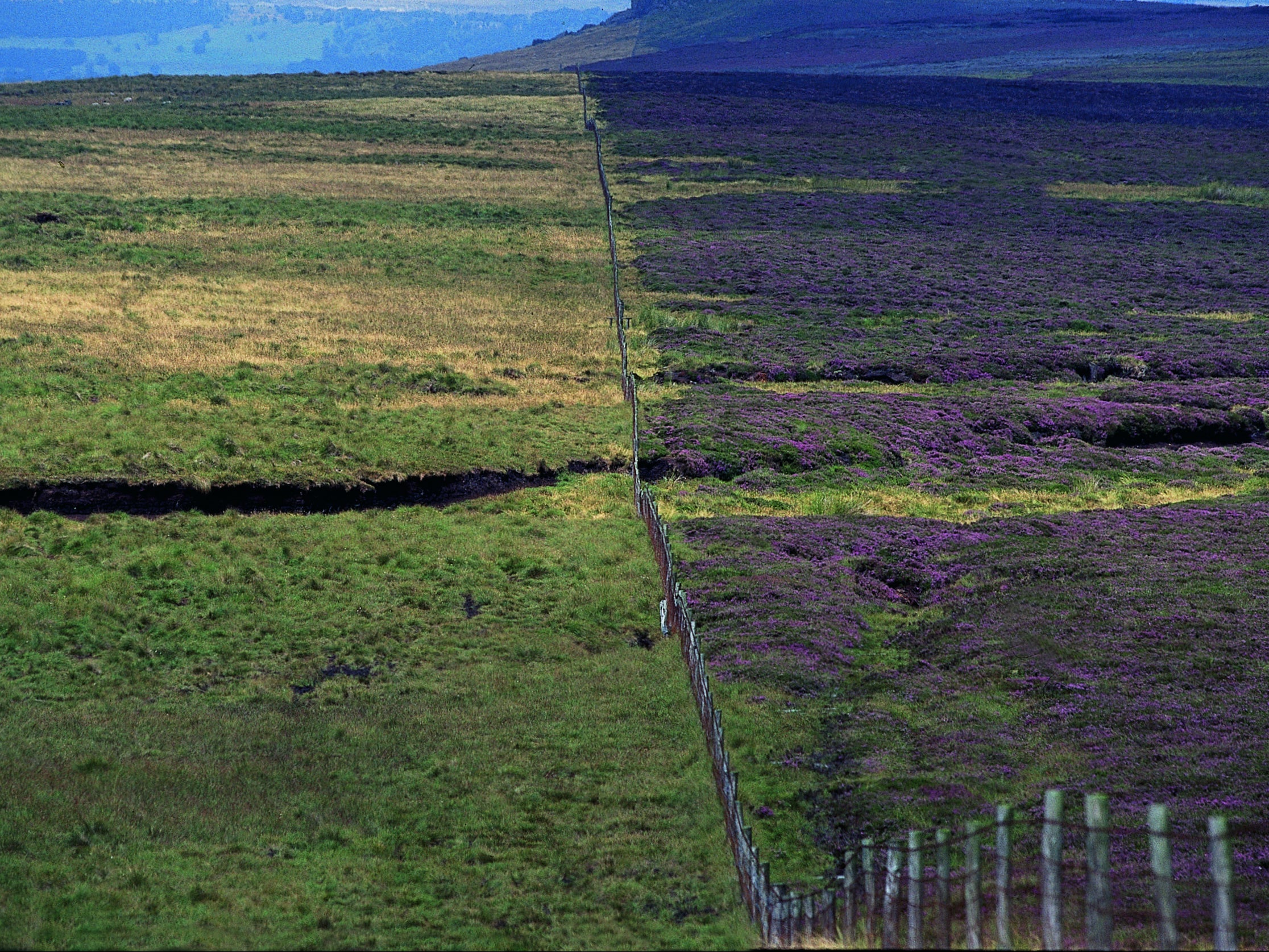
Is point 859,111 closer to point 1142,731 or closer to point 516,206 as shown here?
point 516,206

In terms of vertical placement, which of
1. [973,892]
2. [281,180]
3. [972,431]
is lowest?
[972,431]

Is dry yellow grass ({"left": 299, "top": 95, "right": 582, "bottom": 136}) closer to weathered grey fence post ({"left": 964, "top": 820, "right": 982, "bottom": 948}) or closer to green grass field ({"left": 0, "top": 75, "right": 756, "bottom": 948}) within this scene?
green grass field ({"left": 0, "top": 75, "right": 756, "bottom": 948})

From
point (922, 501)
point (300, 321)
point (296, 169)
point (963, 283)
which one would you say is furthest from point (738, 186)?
point (922, 501)

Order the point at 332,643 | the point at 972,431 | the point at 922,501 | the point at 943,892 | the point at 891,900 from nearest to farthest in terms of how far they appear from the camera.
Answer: the point at 943,892 → the point at 891,900 → the point at 332,643 → the point at 922,501 → the point at 972,431

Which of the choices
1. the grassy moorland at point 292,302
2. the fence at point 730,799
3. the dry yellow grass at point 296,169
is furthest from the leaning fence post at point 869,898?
the dry yellow grass at point 296,169

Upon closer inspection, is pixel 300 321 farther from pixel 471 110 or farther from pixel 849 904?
pixel 471 110

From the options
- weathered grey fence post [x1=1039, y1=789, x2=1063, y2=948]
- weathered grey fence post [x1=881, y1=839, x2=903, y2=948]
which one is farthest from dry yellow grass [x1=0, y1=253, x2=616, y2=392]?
weathered grey fence post [x1=1039, y1=789, x2=1063, y2=948]
